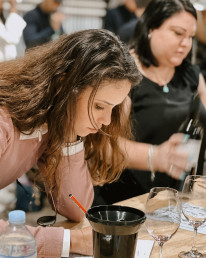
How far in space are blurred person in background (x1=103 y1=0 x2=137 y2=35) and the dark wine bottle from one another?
3.33ft

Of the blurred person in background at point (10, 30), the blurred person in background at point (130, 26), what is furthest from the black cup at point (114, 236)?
the blurred person in background at point (130, 26)

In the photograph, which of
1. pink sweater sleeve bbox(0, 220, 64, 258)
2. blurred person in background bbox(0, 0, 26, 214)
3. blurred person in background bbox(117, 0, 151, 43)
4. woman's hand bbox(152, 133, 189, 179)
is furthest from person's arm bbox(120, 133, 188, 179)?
blurred person in background bbox(117, 0, 151, 43)

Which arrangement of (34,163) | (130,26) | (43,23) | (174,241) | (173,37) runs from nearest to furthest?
(174,241)
(34,163)
(173,37)
(43,23)
(130,26)

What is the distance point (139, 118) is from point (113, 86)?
1060mm

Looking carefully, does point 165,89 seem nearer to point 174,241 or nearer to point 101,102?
point 101,102

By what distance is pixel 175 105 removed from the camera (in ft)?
8.73

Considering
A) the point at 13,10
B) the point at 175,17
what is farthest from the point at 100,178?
the point at 13,10

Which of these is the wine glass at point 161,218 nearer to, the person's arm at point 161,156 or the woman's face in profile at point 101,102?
the woman's face in profile at point 101,102

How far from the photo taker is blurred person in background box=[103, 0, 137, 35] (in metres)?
3.42

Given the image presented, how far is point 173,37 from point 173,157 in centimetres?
87

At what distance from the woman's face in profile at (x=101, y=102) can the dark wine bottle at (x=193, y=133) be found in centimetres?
59

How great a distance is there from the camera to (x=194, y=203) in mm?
1305

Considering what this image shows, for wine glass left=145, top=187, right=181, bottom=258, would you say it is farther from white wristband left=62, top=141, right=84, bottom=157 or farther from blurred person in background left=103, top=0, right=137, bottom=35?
blurred person in background left=103, top=0, right=137, bottom=35

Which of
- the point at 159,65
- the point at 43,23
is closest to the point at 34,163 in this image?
the point at 159,65
